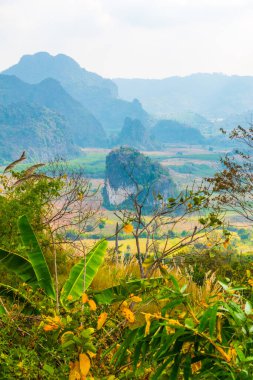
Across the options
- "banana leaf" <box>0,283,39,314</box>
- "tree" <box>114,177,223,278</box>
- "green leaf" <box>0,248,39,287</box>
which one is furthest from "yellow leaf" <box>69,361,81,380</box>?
"green leaf" <box>0,248,39,287</box>

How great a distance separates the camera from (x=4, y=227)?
591 cm

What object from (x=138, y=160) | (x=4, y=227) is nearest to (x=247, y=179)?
(x=4, y=227)

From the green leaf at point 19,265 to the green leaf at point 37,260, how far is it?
270 millimetres

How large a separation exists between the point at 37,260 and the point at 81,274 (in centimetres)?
46

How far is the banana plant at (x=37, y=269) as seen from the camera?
4.24 meters

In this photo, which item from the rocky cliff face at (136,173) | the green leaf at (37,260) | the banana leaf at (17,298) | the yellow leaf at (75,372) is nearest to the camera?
the yellow leaf at (75,372)

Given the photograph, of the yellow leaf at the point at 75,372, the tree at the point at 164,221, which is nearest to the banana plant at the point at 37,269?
the tree at the point at 164,221

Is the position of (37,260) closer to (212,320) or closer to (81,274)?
(81,274)

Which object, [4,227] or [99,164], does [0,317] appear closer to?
[4,227]

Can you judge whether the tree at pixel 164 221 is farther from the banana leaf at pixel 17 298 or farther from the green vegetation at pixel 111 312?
the banana leaf at pixel 17 298

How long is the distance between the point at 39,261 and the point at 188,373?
264 cm

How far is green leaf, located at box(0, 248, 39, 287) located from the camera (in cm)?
452

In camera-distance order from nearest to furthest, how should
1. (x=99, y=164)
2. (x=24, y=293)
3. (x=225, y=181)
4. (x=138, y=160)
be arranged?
(x=24, y=293)
(x=225, y=181)
(x=138, y=160)
(x=99, y=164)

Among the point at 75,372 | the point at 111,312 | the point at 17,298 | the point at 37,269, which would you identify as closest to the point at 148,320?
the point at 75,372
